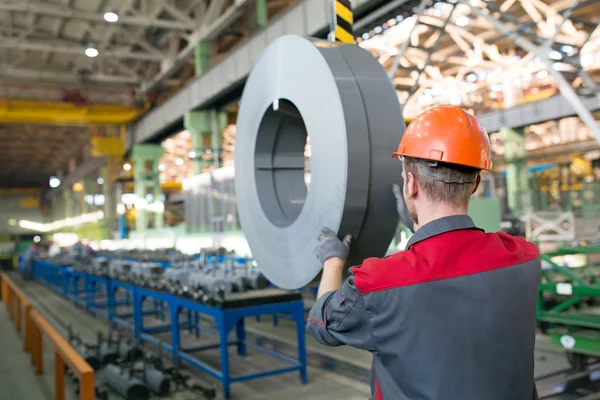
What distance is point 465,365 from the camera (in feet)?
3.77

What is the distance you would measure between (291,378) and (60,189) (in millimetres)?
37925

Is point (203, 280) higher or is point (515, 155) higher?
point (515, 155)

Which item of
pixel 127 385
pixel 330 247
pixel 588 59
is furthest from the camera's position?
pixel 588 59

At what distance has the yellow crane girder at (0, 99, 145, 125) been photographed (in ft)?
55.4

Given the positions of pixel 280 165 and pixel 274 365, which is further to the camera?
pixel 274 365

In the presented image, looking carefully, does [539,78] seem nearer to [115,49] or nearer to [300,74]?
[115,49]

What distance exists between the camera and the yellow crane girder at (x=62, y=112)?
16875 millimetres

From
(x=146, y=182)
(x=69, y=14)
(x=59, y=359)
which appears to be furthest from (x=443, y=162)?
(x=146, y=182)

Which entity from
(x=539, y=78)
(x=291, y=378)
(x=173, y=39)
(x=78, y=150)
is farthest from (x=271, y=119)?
(x=78, y=150)

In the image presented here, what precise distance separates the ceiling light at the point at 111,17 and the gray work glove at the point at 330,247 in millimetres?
13074

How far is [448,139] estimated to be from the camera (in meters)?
1.28

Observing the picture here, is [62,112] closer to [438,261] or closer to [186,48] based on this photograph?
[186,48]

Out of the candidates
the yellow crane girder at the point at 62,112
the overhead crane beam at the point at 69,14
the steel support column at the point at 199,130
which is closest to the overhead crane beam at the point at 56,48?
the overhead crane beam at the point at 69,14

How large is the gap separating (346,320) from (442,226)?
0.33 m
